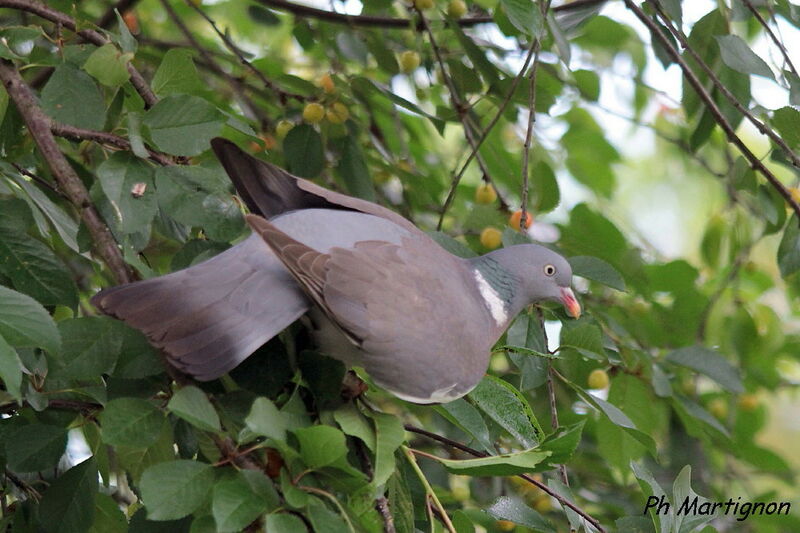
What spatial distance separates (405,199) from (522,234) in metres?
0.87

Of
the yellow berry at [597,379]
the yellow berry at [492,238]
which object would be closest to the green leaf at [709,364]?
the yellow berry at [597,379]

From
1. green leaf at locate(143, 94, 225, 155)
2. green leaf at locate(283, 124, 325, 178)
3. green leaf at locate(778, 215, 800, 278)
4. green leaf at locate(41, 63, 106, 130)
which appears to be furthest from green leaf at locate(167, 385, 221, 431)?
green leaf at locate(778, 215, 800, 278)

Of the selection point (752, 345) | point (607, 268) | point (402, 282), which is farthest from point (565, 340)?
point (752, 345)

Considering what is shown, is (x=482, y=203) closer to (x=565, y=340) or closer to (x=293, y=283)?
(x=565, y=340)

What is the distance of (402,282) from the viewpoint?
1.80 metres

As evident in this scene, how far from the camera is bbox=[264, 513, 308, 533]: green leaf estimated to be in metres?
1.39

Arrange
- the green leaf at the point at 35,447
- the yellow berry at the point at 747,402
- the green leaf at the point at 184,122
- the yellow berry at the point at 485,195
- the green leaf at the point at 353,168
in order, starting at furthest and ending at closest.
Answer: the yellow berry at the point at 747,402 → the yellow berry at the point at 485,195 → the green leaf at the point at 353,168 → the green leaf at the point at 184,122 → the green leaf at the point at 35,447

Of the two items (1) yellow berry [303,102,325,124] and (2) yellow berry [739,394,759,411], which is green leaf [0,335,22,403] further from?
(2) yellow berry [739,394,759,411]

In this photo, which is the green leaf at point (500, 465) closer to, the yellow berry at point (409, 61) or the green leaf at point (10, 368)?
the green leaf at point (10, 368)

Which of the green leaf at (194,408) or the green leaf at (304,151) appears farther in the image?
the green leaf at (304,151)

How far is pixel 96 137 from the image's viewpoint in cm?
192

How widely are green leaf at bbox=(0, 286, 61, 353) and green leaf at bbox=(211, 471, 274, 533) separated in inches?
14.3

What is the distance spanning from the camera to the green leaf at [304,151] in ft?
8.76

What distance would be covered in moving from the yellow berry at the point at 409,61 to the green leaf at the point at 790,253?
123 centimetres
